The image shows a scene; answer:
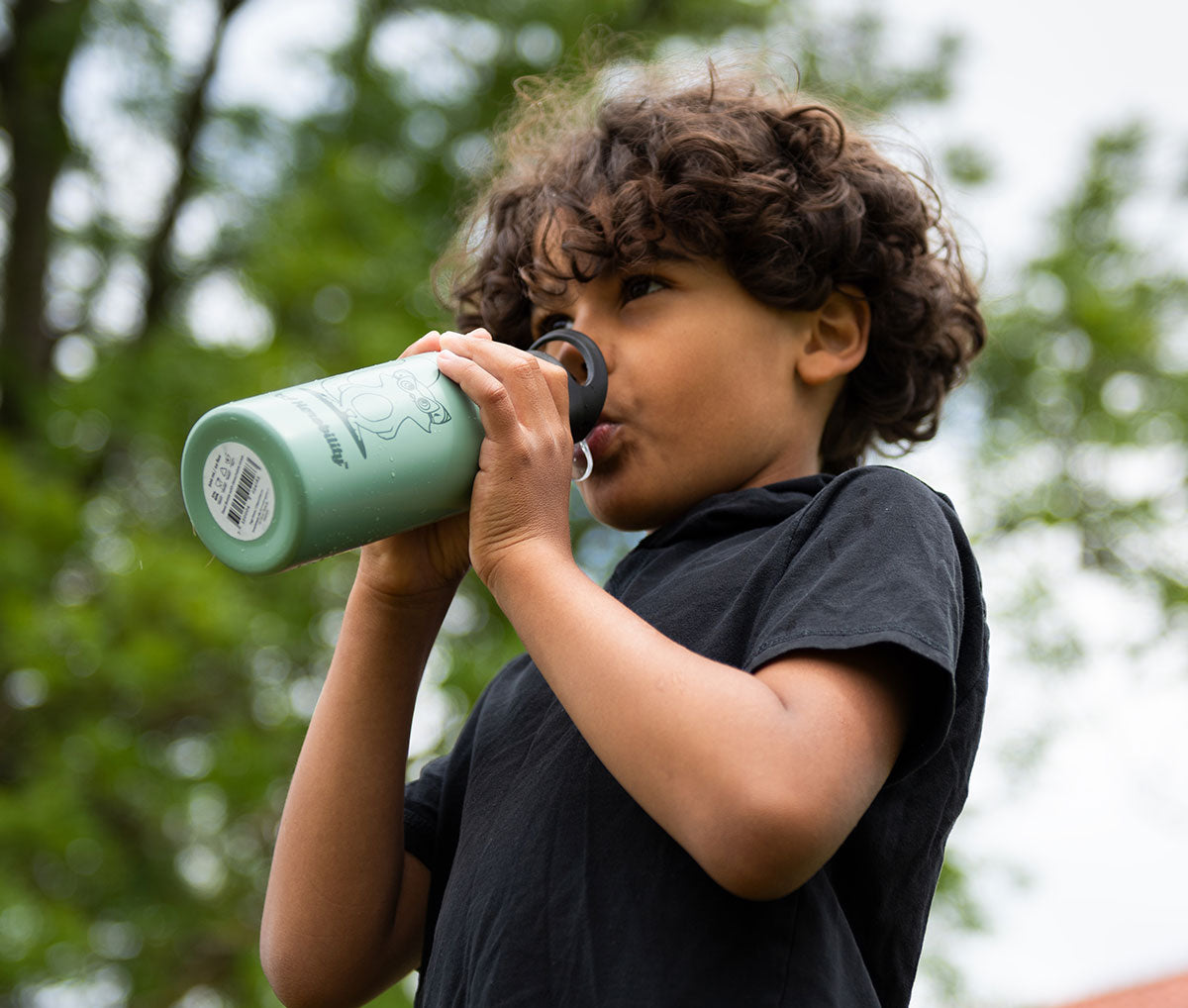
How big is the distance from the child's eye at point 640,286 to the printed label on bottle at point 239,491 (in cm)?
45

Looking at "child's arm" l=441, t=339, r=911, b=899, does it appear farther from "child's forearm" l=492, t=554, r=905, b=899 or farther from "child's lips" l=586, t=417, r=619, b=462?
"child's lips" l=586, t=417, r=619, b=462

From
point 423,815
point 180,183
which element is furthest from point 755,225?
point 180,183

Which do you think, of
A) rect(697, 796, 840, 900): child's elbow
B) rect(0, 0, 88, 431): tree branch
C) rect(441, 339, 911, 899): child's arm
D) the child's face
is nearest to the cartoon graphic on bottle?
rect(441, 339, 911, 899): child's arm

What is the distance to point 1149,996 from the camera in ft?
7.99

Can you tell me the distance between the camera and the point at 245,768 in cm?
475

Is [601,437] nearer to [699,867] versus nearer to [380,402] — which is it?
[380,402]

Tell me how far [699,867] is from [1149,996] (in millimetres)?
1949

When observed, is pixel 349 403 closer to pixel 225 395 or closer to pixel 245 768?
pixel 225 395

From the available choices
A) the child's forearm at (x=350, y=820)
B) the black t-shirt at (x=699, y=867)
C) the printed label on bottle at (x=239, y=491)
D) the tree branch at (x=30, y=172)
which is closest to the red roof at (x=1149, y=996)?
the black t-shirt at (x=699, y=867)

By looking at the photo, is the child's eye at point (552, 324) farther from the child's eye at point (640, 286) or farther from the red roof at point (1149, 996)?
the red roof at point (1149, 996)

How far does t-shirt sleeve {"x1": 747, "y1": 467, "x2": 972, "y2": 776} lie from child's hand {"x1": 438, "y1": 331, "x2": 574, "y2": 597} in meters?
0.19

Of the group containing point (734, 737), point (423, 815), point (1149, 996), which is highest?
point (734, 737)

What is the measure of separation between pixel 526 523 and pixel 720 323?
34 centimetres

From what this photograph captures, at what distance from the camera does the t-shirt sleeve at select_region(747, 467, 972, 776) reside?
873mm
